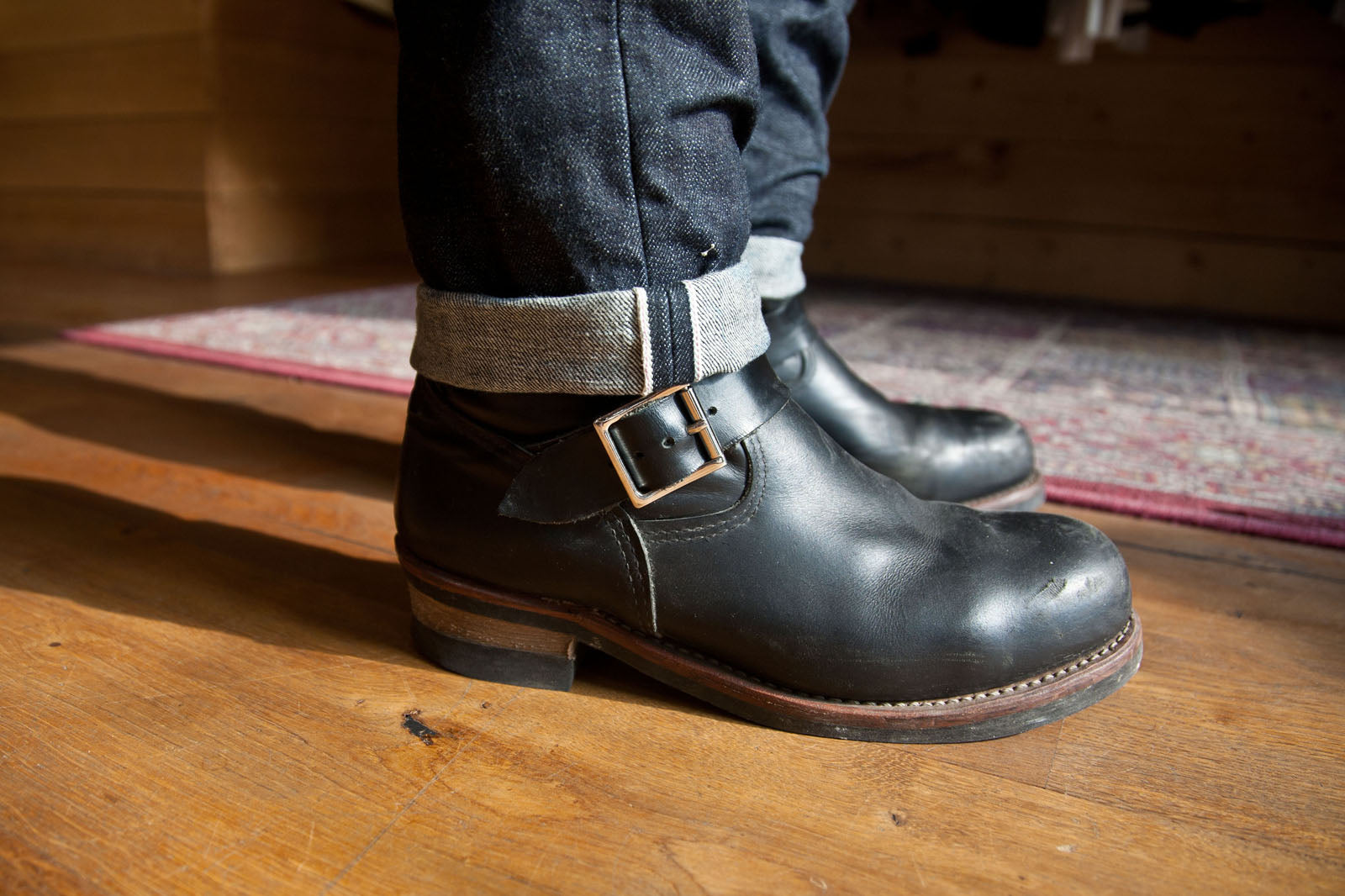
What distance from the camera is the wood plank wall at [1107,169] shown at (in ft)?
6.46

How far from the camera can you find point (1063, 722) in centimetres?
43

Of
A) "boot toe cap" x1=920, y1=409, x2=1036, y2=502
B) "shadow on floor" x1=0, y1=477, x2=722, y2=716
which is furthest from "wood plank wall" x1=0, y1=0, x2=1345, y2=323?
"shadow on floor" x1=0, y1=477, x2=722, y2=716

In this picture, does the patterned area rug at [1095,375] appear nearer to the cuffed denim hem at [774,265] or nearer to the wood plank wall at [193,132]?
the cuffed denim hem at [774,265]

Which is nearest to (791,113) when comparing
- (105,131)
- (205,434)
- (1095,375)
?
(205,434)

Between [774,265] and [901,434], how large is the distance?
163mm

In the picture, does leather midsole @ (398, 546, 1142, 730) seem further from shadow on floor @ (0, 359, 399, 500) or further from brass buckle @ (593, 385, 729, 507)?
shadow on floor @ (0, 359, 399, 500)

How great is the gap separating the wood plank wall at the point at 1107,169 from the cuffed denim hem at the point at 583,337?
207cm

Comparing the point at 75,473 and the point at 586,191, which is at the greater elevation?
the point at 586,191

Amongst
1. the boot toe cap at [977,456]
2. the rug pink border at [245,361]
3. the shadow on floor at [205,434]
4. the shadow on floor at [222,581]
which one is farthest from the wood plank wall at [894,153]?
the shadow on floor at [222,581]

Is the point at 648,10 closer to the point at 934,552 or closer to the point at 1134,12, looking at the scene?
the point at 934,552

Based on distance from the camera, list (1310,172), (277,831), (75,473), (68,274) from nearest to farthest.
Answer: (277,831) → (75,473) → (1310,172) → (68,274)

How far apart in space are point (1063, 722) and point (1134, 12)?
185cm

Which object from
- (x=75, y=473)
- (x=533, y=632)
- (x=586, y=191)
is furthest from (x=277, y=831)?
(x=75, y=473)

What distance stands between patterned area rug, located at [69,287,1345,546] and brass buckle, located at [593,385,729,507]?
1.61ft
